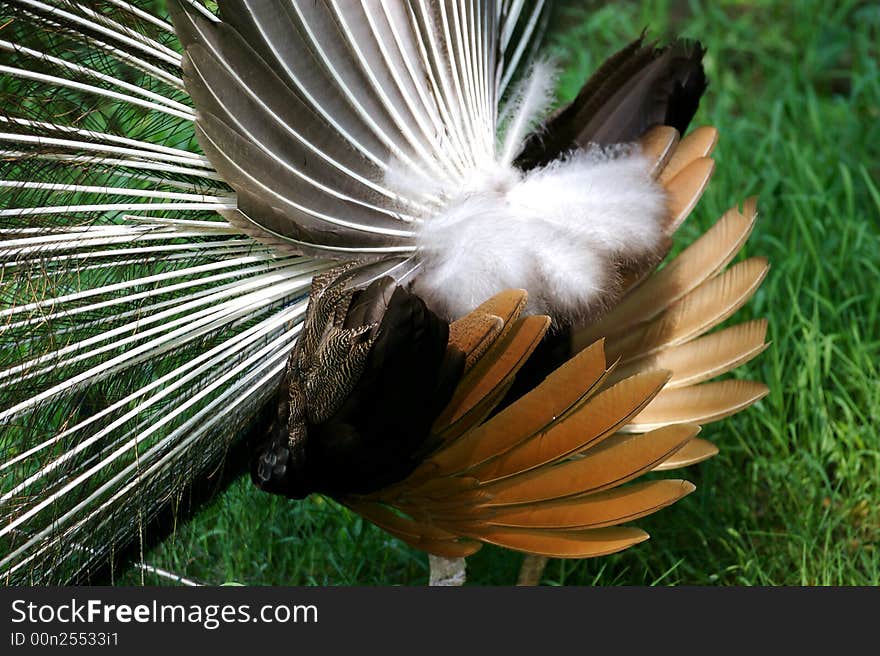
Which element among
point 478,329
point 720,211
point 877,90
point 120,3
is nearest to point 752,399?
point 478,329

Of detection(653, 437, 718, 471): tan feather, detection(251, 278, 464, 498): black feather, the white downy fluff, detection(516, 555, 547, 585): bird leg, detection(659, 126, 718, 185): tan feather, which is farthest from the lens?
detection(516, 555, 547, 585): bird leg

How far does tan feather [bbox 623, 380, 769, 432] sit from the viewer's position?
249cm

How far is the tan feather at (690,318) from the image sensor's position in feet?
8.30

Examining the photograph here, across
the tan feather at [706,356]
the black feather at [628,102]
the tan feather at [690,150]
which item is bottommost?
the tan feather at [706,356]

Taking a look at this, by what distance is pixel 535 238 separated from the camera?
2.16 metres

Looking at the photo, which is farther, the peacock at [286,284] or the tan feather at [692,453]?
the tan feather at [692,453]

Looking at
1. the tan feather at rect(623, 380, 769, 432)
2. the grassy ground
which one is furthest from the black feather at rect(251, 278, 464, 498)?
the tan feather at rect(623, 380, 769, 432)

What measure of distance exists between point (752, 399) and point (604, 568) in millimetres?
633

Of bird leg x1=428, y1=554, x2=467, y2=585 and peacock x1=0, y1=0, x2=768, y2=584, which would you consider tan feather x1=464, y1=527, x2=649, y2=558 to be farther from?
bird leg x1=428, y1=554, x2=467, y2=585

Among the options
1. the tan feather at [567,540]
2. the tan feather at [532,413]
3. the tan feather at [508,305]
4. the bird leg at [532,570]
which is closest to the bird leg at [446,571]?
the bird leg at [532,570]

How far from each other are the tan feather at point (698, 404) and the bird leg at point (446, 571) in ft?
1.61

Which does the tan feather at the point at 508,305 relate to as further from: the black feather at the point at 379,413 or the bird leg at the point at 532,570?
the bird leg at the point at 532,570

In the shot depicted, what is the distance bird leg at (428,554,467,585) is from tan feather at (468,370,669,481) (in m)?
0.47

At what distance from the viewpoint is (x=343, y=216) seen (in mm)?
2115
